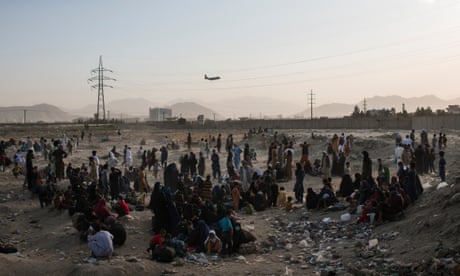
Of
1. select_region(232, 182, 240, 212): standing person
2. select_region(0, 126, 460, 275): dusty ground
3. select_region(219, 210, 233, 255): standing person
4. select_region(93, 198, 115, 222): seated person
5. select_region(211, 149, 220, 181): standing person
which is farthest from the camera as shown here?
select_region(211, 149, 220, 181): standing person

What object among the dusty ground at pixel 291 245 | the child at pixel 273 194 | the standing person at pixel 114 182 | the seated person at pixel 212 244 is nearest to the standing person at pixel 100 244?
the dusty ground at pixel 291 245

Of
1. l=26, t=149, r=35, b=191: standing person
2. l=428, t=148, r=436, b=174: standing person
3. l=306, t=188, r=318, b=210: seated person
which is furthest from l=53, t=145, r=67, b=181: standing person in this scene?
l=428, t=148, r=436, b=174: standing person

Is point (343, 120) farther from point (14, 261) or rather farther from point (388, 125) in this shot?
point (14, 261)

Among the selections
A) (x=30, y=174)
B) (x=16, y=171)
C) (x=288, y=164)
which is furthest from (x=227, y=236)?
(x=16, y=171)

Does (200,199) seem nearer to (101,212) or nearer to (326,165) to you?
(101,212)

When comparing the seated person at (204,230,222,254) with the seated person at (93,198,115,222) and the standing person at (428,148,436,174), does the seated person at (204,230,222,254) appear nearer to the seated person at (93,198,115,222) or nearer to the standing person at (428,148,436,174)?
the seated person at (93,198,115,222)

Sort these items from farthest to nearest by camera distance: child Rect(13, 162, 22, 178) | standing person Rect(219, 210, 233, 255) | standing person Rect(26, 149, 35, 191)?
child Rect(13, 162, 22, 178) → standing person Rect(26, 149, 35, 191) → standing person Rect(219, 210, 233, 255)

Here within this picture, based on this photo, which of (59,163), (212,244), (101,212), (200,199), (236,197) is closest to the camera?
(212,244)

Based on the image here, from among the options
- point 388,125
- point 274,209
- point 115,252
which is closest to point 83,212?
point 115,252
